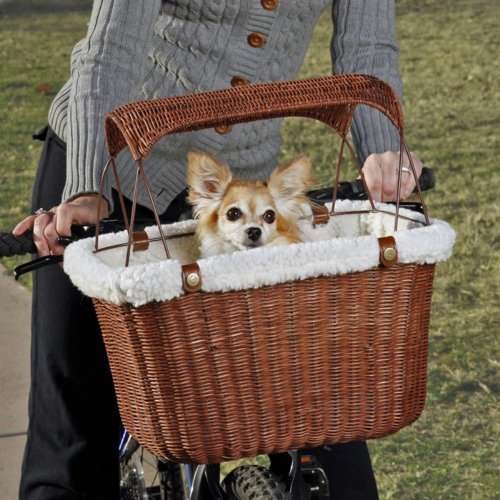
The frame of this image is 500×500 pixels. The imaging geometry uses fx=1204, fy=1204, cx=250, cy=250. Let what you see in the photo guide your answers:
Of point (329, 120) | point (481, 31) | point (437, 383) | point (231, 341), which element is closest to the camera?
point (231, 341)

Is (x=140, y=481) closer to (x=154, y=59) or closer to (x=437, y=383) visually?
(x=154, y=59)

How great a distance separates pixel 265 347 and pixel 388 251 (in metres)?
0.28

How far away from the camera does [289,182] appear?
2.52 m

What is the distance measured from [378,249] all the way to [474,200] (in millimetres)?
6719

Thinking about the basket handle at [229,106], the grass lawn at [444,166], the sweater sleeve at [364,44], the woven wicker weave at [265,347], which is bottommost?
the grass lawn at [444,166]

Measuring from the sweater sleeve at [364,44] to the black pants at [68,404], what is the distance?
552 millimetres

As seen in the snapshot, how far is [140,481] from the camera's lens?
3.33m

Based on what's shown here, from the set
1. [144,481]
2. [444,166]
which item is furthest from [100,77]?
[444,166]

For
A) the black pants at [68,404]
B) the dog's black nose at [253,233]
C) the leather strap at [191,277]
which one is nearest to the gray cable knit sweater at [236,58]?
the black pants at [68,404]

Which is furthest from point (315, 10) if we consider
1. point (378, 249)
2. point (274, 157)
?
point (378, 249)

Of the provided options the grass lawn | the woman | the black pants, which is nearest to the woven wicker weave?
the woman

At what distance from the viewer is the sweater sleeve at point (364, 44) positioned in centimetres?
295

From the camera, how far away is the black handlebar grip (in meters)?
2.46

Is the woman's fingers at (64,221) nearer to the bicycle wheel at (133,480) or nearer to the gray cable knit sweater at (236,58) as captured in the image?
the gray cable knit sweater at (236,58)
